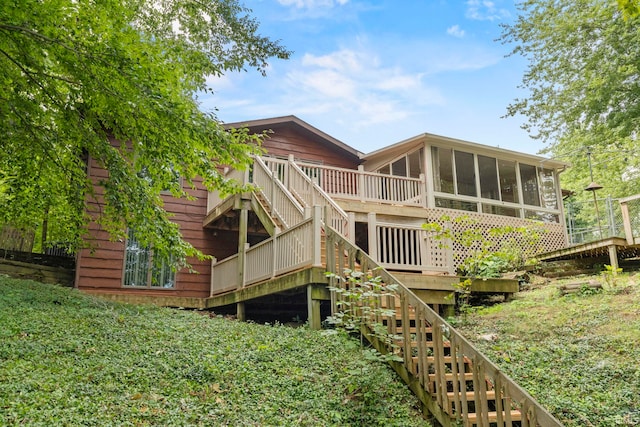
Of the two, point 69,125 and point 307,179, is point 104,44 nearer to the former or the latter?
point 69,125

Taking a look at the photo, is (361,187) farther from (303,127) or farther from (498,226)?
(498,226)

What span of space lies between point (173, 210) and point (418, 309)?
10.6m

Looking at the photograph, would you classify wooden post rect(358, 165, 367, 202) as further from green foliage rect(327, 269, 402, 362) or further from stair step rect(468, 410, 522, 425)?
stair step rect(468, 410, 522, 425)

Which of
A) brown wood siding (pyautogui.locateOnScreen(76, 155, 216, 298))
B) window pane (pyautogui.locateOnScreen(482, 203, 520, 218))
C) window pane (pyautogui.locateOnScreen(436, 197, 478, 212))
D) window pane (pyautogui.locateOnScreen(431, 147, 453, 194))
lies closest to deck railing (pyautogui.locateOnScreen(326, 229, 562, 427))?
brown wood siding (pyautogui.locateOnScreen(76, 155, 216, 298))

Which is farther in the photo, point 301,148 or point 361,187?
point 301,148

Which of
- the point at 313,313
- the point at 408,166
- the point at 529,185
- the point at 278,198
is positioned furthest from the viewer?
the point at 529,185

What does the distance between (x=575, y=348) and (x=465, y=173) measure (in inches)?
429

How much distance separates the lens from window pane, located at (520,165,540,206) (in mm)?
17250

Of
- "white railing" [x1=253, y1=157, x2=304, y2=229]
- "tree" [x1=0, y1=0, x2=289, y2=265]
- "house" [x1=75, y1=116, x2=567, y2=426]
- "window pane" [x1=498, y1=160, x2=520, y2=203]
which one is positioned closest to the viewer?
"house" [x1=75, y1=116, x2=567, y2=426]

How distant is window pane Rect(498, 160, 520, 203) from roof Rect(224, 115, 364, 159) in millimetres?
5036

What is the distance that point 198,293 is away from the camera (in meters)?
14.2

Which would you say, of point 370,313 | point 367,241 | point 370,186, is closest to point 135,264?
point 367,241

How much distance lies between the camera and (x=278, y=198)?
10.5 meters

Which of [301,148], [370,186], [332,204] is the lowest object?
[332,204]
